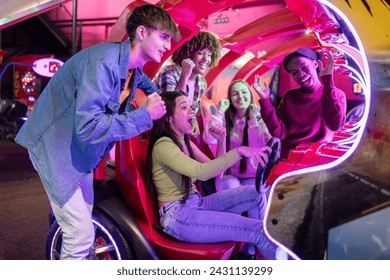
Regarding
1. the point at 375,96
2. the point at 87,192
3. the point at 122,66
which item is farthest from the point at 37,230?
the point at 375,96

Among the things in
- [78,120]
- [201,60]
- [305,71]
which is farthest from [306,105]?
[78,120]

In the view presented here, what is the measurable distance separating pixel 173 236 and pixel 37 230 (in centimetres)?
136

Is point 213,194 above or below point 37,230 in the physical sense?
above

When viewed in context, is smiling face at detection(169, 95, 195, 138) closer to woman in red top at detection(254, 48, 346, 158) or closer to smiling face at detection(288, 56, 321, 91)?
woman in red top at detection(254, 48, 346, 158)

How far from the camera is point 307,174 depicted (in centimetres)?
140

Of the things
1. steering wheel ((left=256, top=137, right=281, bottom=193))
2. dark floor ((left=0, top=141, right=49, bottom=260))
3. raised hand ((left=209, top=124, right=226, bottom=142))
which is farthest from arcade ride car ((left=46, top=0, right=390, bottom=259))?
dark floor ((left=0, top=141, right=49, bottom=260))

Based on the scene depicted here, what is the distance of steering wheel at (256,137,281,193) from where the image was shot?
160cm

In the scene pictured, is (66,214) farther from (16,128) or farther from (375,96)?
(16,128)

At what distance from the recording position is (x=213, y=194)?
179cm

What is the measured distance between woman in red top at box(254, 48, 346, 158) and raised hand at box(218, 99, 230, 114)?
0.15m

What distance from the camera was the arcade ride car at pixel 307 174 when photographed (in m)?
1.32

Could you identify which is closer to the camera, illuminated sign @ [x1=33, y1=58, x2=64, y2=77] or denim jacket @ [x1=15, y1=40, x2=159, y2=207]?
denim jacket @ [x1=15, y1=40, x2=159, y2=207]

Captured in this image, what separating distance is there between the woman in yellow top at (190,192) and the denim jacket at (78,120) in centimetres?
24

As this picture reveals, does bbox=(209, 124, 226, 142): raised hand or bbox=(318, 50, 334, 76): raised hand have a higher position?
bbox=(318, 50, 334, 76): raised hand
